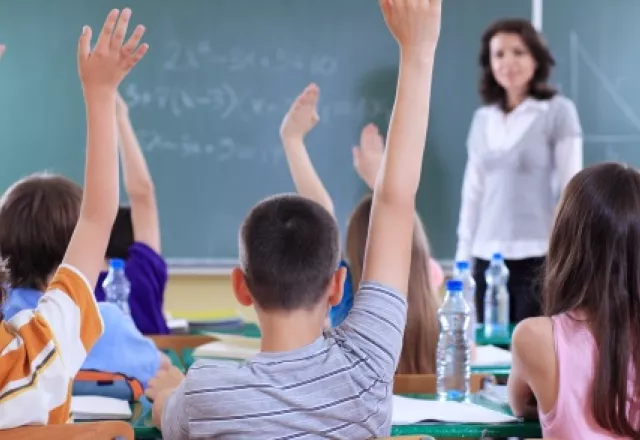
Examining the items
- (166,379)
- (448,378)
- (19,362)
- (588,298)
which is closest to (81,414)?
(166,379)

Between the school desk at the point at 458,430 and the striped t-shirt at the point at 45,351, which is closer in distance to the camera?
the striped t-shirt at the point at 45,351

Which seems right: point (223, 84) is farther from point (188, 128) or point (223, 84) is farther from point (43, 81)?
point (43, 81)

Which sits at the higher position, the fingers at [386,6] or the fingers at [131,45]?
the fingers at [386,6]

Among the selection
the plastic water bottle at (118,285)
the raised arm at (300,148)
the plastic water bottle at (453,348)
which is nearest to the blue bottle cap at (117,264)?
the plastic water bottle at (118,285)

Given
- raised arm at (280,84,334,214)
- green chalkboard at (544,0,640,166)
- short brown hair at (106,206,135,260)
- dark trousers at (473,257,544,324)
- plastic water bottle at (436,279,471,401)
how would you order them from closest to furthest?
plastic water bottle at (436,279,471,401) → raised arm at (280,84,334,214) → short brown hair at (106,206,135,260) → dark trousers at (473,257,544,324) → green chalkboard at (544,0,640,166)

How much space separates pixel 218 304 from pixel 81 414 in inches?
114

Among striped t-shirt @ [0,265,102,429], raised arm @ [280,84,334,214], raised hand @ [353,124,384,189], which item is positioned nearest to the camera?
striped t-shirt @ [0,265,102,429]

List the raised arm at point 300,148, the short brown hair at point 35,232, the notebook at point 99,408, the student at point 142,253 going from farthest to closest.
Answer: the raised arm at point 300,148 → the student at point 142,253 → the short brown hair at point 35,232 → the notebook at point 99,408

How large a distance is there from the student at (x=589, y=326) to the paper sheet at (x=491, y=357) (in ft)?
2.55

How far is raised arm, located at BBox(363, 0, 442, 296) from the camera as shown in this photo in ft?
5.18

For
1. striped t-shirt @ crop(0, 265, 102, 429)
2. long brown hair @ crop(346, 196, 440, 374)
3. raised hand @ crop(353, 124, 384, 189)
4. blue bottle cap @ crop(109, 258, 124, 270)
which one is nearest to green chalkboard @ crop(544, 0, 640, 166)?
raised hand @ crop(353, 124, 384, 189)

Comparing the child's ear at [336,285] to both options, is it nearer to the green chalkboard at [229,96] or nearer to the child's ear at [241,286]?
the child's ear at [241,286]

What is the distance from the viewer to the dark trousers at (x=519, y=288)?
4375 mm

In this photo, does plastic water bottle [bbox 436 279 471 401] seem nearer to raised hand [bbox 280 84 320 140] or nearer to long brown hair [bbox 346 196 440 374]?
long brown hair [bbox 346 196 440 374]
